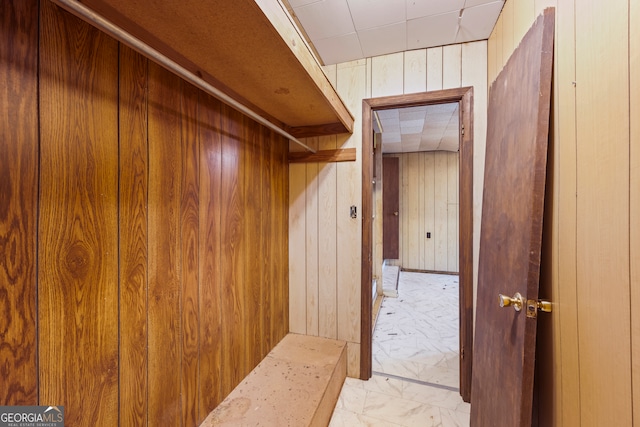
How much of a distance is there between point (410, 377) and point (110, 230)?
2154mm

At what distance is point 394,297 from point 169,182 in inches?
135

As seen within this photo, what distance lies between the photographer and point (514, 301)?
3.21 ft

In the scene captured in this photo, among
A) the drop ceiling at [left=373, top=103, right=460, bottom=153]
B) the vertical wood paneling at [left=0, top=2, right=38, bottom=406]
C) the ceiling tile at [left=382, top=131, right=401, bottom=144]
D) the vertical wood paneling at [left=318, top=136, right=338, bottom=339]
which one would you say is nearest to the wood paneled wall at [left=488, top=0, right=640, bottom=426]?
the vertical wood paneling at [left=318, top=136, right=338, bottom=339]

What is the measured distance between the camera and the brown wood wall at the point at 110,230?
67cm

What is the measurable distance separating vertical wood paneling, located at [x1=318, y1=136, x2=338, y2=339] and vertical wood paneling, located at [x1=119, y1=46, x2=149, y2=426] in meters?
1.25

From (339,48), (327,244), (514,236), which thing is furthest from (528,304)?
(339,48)

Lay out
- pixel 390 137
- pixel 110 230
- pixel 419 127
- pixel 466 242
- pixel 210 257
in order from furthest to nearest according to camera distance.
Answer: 1. pixel 390 137
2. pixel 419 127
3. pixel 466 242
4. pixel 210 257
5. pixel 110 230

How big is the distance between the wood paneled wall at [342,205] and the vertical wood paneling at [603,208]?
3.47 feet

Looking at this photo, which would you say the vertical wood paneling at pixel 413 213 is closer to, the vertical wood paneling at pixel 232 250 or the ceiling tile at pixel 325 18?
the ceiling tile at pixel 325 18

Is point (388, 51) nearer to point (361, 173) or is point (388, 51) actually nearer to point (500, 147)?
point (361, 173)

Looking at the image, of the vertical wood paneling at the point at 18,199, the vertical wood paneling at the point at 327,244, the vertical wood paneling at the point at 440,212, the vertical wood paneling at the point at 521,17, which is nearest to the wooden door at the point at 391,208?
the vertical wood paneling at the point at 440,212

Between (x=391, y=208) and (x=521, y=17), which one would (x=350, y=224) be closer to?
(x=521, y=17)

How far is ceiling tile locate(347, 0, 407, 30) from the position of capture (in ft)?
4.86

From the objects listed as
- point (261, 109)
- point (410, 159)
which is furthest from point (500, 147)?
point (410, 159)
